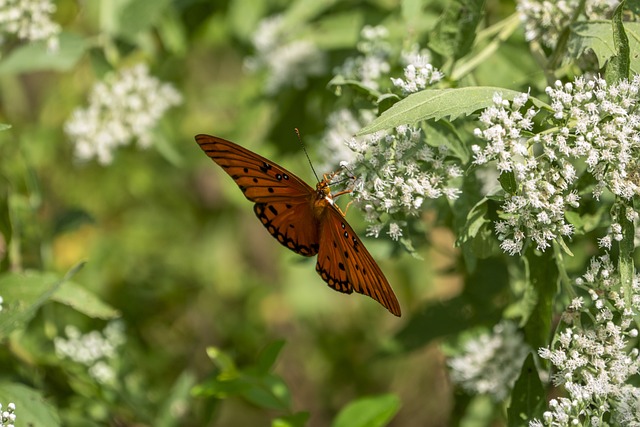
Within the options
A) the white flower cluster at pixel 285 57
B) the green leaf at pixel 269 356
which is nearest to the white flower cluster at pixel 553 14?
the green leaf at pixel 269 356

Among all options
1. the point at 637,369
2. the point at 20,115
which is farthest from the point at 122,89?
the point at 637,369

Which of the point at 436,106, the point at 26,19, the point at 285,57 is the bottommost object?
the point at 436,106

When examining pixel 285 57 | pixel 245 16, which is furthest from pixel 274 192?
pixel 245 16

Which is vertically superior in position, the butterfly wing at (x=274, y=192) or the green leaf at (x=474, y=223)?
the butterfly wing at (x=274, y=192)

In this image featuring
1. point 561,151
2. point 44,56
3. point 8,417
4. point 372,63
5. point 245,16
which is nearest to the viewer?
point 561,151

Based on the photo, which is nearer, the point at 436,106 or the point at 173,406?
the point at 436,106

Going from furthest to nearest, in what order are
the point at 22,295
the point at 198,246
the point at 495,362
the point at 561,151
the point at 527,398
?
the point at 198,246, the point at 495,362, the point at 22,295, the point at 527,398, the point at 561,151

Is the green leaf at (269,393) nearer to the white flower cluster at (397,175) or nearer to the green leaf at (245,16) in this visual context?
the white flower cluster at (397,175)

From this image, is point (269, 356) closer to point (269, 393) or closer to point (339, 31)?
point (269, 393)

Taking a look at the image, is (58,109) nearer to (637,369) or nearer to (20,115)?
(20,115)
